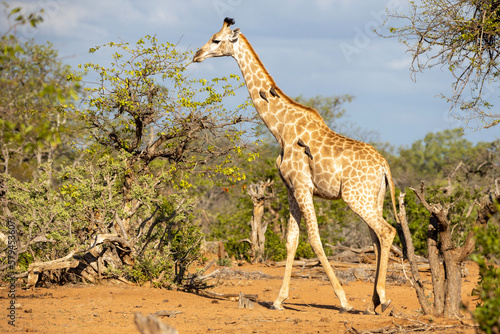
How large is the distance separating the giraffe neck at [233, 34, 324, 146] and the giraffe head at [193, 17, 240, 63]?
157 mm

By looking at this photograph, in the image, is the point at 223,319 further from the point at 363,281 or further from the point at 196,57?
the point at 363,281

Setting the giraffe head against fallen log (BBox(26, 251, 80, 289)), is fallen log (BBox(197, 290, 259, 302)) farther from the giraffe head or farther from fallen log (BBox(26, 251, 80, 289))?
the giraffe head

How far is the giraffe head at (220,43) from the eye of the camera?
29.8 ft

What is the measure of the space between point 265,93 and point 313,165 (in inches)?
62.0

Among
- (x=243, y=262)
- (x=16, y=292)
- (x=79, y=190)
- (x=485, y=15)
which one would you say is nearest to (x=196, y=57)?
(x=79, y=190)

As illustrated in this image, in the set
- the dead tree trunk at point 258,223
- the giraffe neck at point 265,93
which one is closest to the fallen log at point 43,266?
the giraffe neck at point 265,93

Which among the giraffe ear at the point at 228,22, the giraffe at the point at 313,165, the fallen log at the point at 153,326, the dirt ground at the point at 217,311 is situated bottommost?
the dirt ground at the point at 217,311

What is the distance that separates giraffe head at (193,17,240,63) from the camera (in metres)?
9.08

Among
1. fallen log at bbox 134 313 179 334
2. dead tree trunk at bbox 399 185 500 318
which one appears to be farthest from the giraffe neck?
fallen log at bbox 134 313 179 334

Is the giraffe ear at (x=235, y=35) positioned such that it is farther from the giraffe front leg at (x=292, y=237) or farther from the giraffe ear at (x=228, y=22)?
the giraffe front leg at (x=292, y=237)

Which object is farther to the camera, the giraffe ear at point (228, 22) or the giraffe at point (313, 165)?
the giraffe ear at point (228, 22)

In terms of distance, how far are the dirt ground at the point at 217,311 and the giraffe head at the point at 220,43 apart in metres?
4.17

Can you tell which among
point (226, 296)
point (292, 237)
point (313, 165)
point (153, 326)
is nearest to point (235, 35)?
point (313, 165)

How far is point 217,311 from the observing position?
26.2ft
